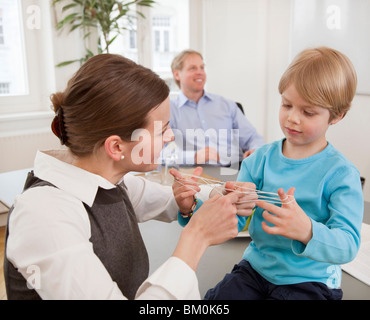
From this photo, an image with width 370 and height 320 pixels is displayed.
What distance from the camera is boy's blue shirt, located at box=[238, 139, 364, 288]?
3.05 feet

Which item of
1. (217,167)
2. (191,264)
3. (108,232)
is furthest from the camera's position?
(217,167)

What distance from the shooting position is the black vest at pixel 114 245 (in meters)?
0.90

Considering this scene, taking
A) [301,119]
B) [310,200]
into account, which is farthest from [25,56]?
[310,200]

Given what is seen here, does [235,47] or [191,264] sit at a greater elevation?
[235,47]

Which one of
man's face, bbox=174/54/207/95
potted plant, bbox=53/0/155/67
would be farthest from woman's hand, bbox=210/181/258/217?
potted plant, bbox=53/0/155/67

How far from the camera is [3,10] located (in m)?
3.55

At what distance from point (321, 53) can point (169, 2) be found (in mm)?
3760

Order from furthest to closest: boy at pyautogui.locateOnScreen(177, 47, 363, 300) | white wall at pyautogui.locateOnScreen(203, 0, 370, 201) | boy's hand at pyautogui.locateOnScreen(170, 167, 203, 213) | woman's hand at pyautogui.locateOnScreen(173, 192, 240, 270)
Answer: white wall at pyautogui.locateOnScreen(203, 0, 370, 201) < boy's hand at pyautogui.locateOnScreen(170, 167, 203, 213) < boy at pyautogui.locateOnScreen(177, 47, 363, 300) < woman's hand at pyautogui.locateOnScreen(173, 192, 240, 270)

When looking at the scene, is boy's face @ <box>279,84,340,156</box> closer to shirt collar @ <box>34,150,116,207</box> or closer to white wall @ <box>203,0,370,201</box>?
shirt collar @ <box>34,150,116,207</box>

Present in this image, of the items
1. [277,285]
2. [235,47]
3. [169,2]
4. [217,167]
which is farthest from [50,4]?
[277,285]

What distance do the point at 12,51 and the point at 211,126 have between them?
212 cm

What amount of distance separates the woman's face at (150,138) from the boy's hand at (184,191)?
0.18 metres

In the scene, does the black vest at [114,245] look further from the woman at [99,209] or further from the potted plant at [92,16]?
the potted plant at [92,16]

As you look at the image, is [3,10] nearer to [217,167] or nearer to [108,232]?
[217,167]
